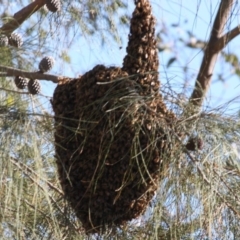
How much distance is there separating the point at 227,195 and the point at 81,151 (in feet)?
0.95

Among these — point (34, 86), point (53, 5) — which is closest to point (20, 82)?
point (34, 86)

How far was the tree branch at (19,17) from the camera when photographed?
226 cm

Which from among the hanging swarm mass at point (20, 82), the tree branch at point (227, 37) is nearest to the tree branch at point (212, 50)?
the tree branch at point (227, 37)

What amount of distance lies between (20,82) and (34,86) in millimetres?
95

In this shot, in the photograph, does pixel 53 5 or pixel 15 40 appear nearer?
pixel 15 40

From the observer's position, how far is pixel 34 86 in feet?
7.09

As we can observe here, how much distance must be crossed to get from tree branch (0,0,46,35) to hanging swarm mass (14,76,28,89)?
0.11 meters

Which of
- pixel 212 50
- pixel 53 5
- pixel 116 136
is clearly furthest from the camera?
pixel 53 5

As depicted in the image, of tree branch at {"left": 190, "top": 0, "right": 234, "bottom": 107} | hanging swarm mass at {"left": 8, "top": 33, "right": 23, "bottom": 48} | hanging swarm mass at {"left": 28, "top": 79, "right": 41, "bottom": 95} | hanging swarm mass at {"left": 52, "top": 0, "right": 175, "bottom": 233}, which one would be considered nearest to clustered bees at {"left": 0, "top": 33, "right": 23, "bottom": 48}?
hanging swarm mass at {"left": 8, "top": 33, "right": 23, "bottom": 48}

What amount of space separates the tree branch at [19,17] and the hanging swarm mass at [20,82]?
11cm

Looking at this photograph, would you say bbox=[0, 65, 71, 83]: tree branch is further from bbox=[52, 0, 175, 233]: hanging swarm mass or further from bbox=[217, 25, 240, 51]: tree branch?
bbox=[217, 25, 240, 51]: tree branch

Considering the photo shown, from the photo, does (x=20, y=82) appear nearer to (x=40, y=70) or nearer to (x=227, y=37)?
(x=40, y=70)

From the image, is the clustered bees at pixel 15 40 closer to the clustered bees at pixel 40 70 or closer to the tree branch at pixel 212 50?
the clustered bees at pixel 40 70

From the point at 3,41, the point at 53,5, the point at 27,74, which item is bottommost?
the point at 27,74
